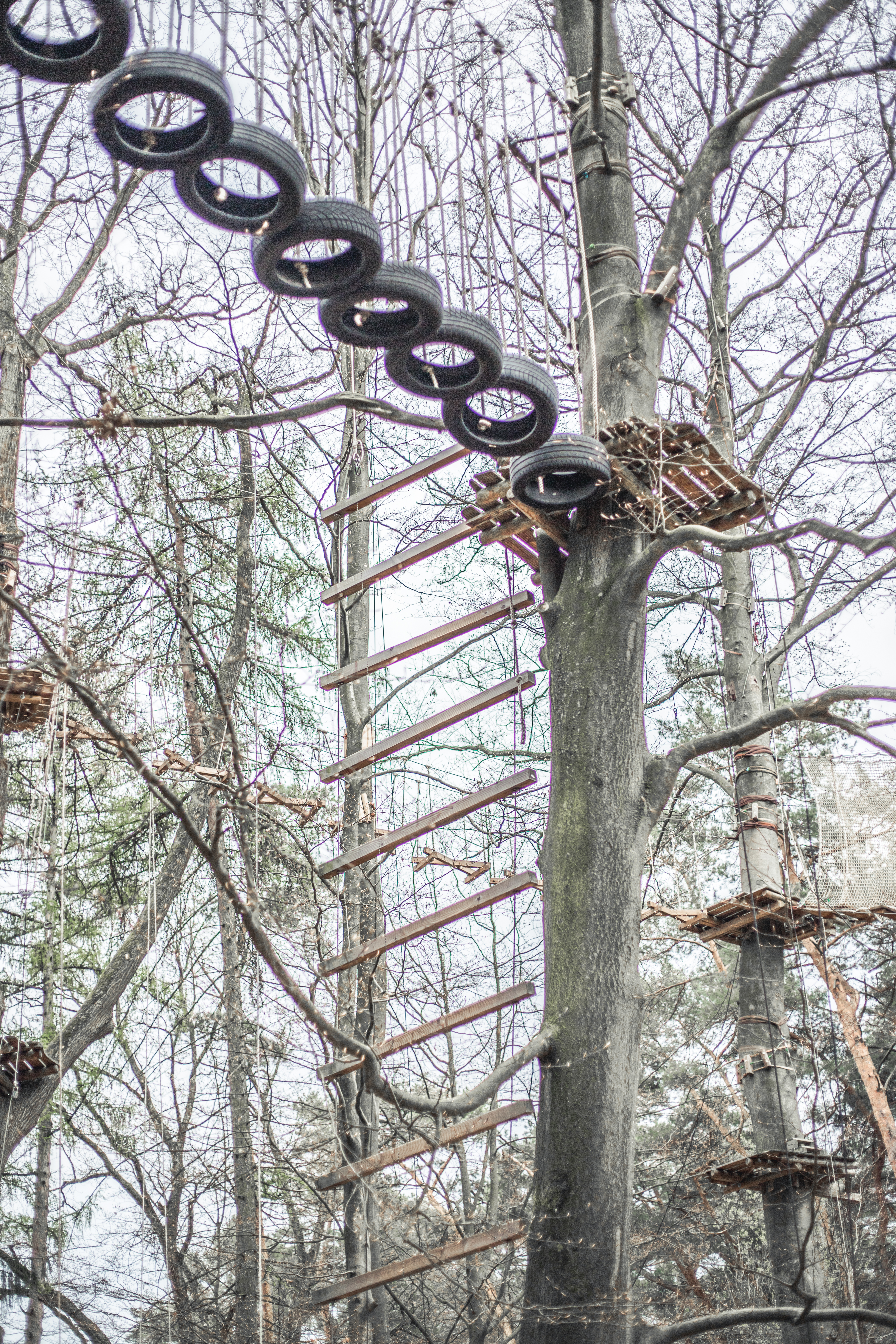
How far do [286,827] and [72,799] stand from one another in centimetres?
383

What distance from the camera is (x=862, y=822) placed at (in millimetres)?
9242

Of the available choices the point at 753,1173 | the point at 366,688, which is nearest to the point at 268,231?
the point at 366,688

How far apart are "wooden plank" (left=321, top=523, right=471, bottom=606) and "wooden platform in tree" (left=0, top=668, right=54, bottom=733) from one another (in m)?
1.63

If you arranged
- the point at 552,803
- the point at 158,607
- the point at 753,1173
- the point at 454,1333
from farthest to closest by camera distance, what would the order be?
1. the point at 158,607
2. the point at 454,1333
3. the point at 753,1173
4. the point at 552,803

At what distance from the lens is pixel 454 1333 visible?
32.3ft

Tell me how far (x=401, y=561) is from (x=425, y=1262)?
3.21 meters

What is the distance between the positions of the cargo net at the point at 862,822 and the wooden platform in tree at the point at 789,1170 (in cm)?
169

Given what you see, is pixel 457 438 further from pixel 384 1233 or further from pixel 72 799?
pixel 72 799

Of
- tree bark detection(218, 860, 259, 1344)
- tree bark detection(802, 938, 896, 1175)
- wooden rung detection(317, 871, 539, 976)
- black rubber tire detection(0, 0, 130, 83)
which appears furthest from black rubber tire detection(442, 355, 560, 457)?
tree bark detection(802, 938, 896, 1175)

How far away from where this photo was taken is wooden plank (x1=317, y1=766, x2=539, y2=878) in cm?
580

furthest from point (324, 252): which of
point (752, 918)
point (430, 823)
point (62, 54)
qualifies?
point (752, 918)

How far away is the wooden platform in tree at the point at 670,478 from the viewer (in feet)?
19.7

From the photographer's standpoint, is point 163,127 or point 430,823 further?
point 430,823

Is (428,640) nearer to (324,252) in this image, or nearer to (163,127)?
(324,252)
